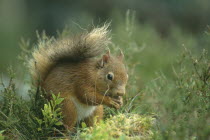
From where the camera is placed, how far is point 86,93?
414 centimetres

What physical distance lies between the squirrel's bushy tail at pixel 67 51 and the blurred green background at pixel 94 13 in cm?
575

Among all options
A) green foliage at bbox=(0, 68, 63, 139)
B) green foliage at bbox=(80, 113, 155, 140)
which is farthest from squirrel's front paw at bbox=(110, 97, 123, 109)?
green foliage at bbox=(0, 68, 63, 139)

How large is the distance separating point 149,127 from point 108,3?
26.3ft

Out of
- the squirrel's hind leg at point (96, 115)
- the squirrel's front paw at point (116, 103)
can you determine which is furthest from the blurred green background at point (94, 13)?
the squirrel's front paw at point (116, 103)

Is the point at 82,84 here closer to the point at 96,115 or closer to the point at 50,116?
the point at 96,115

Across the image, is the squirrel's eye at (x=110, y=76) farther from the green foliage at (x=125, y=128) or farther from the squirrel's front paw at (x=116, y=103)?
the green foliage at (x=125, y=128)

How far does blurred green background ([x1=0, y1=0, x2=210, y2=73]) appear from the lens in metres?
10.4

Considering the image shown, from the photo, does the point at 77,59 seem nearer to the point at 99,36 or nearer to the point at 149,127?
the point at 99,36

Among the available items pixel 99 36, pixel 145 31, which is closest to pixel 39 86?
pixel 99 36

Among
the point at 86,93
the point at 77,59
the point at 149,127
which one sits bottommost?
the point at 149,127

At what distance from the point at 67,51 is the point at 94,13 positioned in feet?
23.5

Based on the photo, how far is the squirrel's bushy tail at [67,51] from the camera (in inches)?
167

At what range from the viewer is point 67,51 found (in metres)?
4.24

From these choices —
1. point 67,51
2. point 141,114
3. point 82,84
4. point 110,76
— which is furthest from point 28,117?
point 141,114
